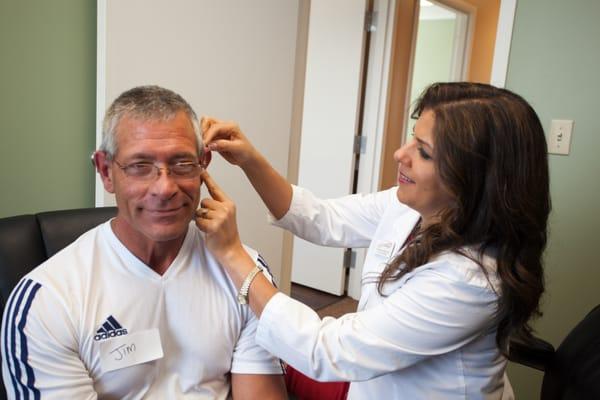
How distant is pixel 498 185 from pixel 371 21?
2450mm

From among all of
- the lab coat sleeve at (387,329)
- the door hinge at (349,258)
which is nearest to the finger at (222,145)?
the lab coat sleeve at (387,329)

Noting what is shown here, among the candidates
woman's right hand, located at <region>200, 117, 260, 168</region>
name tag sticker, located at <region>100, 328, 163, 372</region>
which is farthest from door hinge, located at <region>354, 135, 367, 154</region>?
name tag sticker, located at <region>100, 328, 163, 372</region>

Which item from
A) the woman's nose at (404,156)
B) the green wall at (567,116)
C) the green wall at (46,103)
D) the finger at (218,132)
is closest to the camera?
the woman's nose at (404,156)

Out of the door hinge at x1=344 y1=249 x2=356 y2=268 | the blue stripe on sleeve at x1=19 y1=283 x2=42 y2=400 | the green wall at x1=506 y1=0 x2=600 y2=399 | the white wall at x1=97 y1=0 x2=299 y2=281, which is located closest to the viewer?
the blue stripe on sleeve at x1=19 y1=283 x2=42 y2=400

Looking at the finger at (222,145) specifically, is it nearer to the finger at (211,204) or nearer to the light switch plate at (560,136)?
the finger at (211,204)

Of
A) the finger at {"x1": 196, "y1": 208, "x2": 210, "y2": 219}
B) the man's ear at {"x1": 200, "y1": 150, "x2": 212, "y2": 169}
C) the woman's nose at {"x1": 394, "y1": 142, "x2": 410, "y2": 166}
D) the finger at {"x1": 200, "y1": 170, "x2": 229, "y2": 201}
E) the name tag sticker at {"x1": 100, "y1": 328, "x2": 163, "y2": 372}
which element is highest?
the woman's nose at {"x1": 394, "y1": 142, "x2": 410, "y2": 166}

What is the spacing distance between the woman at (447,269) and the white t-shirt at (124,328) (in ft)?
0.34

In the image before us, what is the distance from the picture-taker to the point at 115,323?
3.25ft

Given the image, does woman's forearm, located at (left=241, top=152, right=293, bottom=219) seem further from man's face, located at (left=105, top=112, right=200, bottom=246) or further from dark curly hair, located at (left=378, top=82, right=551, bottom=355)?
dark curly hair, located at (left=378, top=82, right=551, bottom=355)

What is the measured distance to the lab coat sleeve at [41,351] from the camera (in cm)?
90

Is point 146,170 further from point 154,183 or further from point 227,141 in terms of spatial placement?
point 227,141

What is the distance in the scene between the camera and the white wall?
162 cm

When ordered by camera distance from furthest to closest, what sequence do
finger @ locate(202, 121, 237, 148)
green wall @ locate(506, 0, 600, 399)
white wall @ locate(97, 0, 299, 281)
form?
green wall @ locate(506, 0, 600, 399), white wall @ locate(97, 0, 299, 281), finger @ locate(202, 121, 237, 148)

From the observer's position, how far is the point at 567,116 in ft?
5.98
